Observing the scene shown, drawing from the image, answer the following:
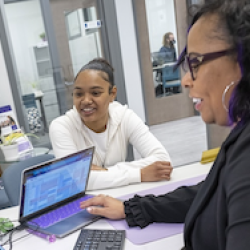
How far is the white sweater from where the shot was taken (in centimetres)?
143

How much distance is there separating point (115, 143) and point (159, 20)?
3.22 meters

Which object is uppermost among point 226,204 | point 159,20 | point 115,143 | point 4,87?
point 159,20

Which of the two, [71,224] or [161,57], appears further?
[161,57]

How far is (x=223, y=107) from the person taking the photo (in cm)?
64

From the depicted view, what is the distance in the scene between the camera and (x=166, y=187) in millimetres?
1367

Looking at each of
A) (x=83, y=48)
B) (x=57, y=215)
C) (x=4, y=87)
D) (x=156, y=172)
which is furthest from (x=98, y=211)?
(x=83, y=48)

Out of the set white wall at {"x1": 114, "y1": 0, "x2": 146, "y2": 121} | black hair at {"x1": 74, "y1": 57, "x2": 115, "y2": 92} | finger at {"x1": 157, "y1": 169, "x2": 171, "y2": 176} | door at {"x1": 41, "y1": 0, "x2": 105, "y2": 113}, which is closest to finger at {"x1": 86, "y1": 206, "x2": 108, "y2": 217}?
finger at {"x1": 157, "y1": 169, "x2": 171, "y2": 176}

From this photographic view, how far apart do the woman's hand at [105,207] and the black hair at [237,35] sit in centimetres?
65

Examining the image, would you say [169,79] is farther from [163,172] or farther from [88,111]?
[163,172]

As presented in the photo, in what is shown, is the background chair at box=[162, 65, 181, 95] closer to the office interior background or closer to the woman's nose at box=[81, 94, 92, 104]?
the office interior background

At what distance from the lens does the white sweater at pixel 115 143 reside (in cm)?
143

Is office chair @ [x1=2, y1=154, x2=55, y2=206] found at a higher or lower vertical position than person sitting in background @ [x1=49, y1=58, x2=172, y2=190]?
lower

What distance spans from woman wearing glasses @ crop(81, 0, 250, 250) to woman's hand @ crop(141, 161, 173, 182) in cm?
69

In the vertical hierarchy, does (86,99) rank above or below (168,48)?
below
